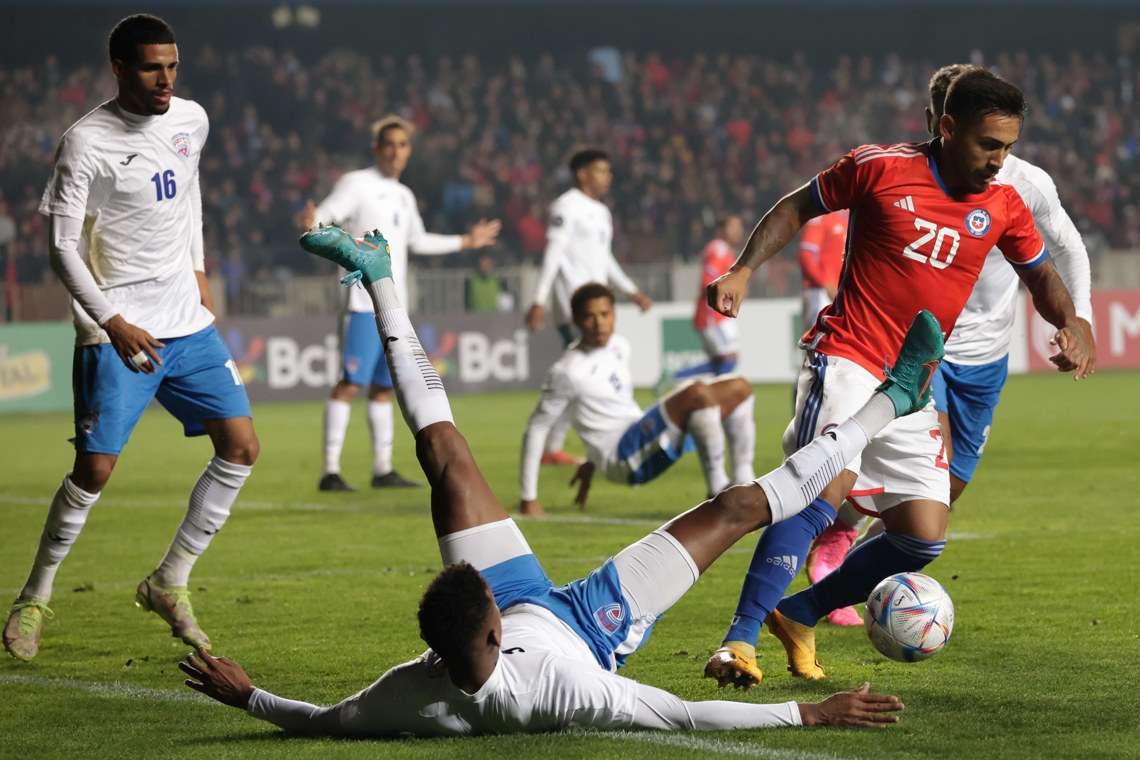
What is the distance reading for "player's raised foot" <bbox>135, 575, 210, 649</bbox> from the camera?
6.12 metres

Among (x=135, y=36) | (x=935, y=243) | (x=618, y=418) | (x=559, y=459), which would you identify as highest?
(x=135, y=36)

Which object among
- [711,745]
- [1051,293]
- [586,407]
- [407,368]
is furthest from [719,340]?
[711,745]

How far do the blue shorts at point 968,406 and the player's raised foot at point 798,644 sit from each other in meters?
1.80

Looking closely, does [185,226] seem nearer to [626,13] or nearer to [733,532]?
[733,532]

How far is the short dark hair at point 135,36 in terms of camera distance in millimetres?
6043

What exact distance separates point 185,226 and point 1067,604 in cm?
364

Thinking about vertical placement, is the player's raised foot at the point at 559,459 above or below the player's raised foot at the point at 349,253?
below

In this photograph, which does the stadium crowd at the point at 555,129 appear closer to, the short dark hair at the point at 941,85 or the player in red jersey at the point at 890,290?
the short dark hair at the point at 941,85

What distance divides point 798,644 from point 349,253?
190cm

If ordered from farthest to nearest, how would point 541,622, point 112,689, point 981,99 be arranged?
1. point 112,689
2. point 981,99
3. point 541,622

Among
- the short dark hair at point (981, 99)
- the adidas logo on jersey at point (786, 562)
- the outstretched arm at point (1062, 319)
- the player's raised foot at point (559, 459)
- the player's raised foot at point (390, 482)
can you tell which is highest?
the short dark hair at point (981, 99)

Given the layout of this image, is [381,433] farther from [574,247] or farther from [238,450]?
[238,450]

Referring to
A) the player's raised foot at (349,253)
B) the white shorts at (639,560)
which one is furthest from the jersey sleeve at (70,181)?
the white shorts at (639,560)

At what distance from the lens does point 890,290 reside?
5.37 meters
